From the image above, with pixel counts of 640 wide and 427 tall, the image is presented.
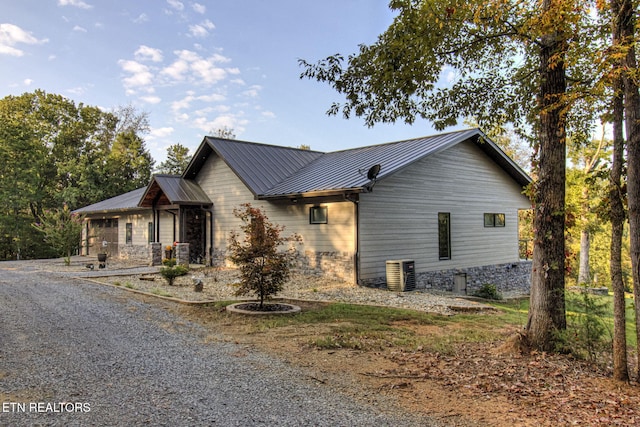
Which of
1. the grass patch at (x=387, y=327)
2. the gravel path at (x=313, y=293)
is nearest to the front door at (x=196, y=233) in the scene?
the gravel path at (x=313, y=293)

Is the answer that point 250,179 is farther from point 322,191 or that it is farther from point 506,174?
point 506,174

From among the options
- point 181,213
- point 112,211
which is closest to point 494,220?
point 181,213

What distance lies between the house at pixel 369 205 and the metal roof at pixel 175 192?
0.18 ft

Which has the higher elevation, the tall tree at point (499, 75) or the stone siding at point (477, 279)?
the tall tree at point (499, 75)

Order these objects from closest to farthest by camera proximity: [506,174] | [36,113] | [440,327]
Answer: [440,327] < [506,174] < [36,113]

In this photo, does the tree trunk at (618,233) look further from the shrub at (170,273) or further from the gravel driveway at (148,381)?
the shrub at (170,273)

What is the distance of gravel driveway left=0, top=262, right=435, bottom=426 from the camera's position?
3781 millimetres

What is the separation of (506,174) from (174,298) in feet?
47.4

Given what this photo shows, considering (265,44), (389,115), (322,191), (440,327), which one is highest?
(265,44)

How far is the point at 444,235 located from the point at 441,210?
0.92m

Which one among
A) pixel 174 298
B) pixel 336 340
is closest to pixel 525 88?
pixel 336 340

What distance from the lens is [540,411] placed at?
395 cm

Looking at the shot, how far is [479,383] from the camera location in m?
4.68

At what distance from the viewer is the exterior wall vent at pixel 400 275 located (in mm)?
13227
